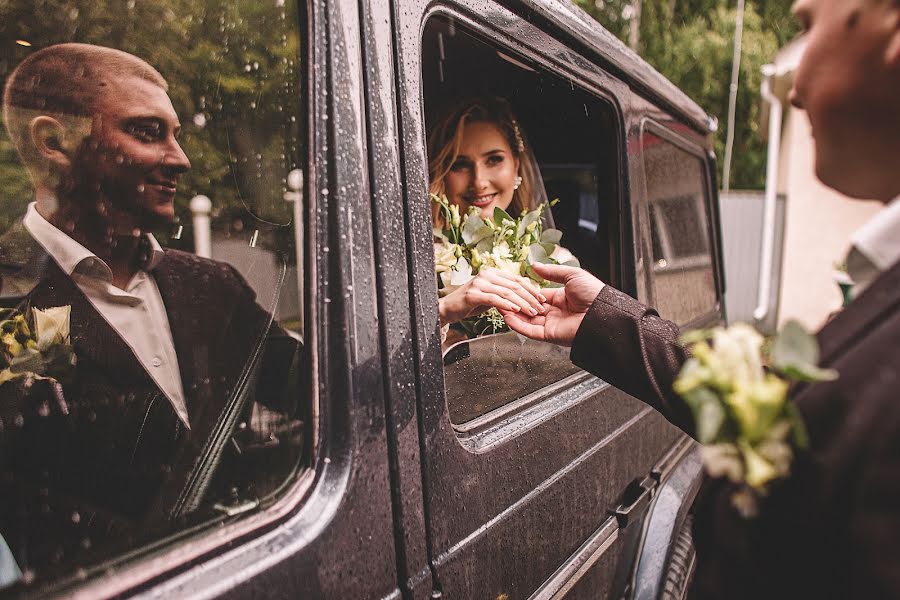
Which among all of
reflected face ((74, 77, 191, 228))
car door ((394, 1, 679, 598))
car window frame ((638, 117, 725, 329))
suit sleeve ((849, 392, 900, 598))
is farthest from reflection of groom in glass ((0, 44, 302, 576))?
car window frame ((638, 117, 725, 329))

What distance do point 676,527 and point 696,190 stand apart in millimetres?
1990

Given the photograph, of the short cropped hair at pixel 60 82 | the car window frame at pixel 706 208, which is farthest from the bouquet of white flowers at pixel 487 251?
the short cropped hair at pixel 60 82

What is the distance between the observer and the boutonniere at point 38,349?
148 cm

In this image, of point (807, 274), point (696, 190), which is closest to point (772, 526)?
point (696, 190)

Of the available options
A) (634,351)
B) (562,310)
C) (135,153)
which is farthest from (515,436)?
(135,153)

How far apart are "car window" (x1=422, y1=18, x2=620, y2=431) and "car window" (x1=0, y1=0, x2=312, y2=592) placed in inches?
16.6

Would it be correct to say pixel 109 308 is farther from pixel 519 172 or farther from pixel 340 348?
pixel 519 172

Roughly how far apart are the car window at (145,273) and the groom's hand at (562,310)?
751mm

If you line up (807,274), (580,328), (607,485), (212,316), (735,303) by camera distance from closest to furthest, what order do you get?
(212,316), (580,328), (607,485), (807,274), (735,303)

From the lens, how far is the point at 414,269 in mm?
1198

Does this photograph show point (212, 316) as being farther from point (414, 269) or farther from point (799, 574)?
point (799, 574)

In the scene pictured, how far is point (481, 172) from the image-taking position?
8.18 ft

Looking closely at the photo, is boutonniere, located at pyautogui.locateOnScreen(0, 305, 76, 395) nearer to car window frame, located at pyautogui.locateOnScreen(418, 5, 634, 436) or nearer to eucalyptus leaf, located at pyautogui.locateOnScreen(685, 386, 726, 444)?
car window frame, located at pyautogui.locateOnScreen(418, 5, 634, 436)

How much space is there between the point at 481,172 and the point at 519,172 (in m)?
0.23
